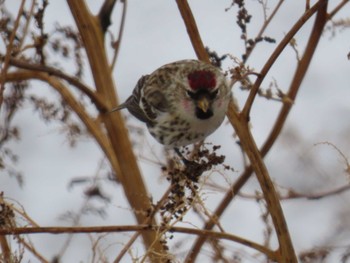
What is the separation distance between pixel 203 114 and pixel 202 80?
0.10m

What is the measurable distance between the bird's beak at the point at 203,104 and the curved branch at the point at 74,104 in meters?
0.27

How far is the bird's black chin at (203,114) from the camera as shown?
223cm

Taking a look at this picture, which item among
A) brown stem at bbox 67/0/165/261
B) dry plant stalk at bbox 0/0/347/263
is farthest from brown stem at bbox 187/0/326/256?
brown stem at bbox 67/0/165/261

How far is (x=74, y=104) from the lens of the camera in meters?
2.22

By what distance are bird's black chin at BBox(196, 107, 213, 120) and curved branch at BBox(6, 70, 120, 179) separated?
9.8 inches

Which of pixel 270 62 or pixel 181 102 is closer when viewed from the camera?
pixel 270 62

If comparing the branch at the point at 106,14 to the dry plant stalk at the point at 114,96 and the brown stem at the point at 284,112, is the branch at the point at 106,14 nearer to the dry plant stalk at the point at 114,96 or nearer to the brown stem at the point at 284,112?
the dry plant stalk at the point at 114,96

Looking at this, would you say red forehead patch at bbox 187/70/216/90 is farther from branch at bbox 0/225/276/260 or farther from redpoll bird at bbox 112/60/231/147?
branch at bbox 0/225/276/260

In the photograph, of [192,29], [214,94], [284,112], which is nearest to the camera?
[192,29]

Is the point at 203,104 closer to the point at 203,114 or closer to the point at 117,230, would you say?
the point at 203,114

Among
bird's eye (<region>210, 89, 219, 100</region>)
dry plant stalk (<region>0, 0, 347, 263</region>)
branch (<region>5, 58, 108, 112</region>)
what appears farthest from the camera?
bird's eye (<region>210, 89, 219, 100</region>)

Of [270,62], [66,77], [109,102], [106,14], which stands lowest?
[270,62]

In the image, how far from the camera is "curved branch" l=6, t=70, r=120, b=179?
2.23 m

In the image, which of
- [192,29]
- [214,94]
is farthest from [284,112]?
[192,29]
